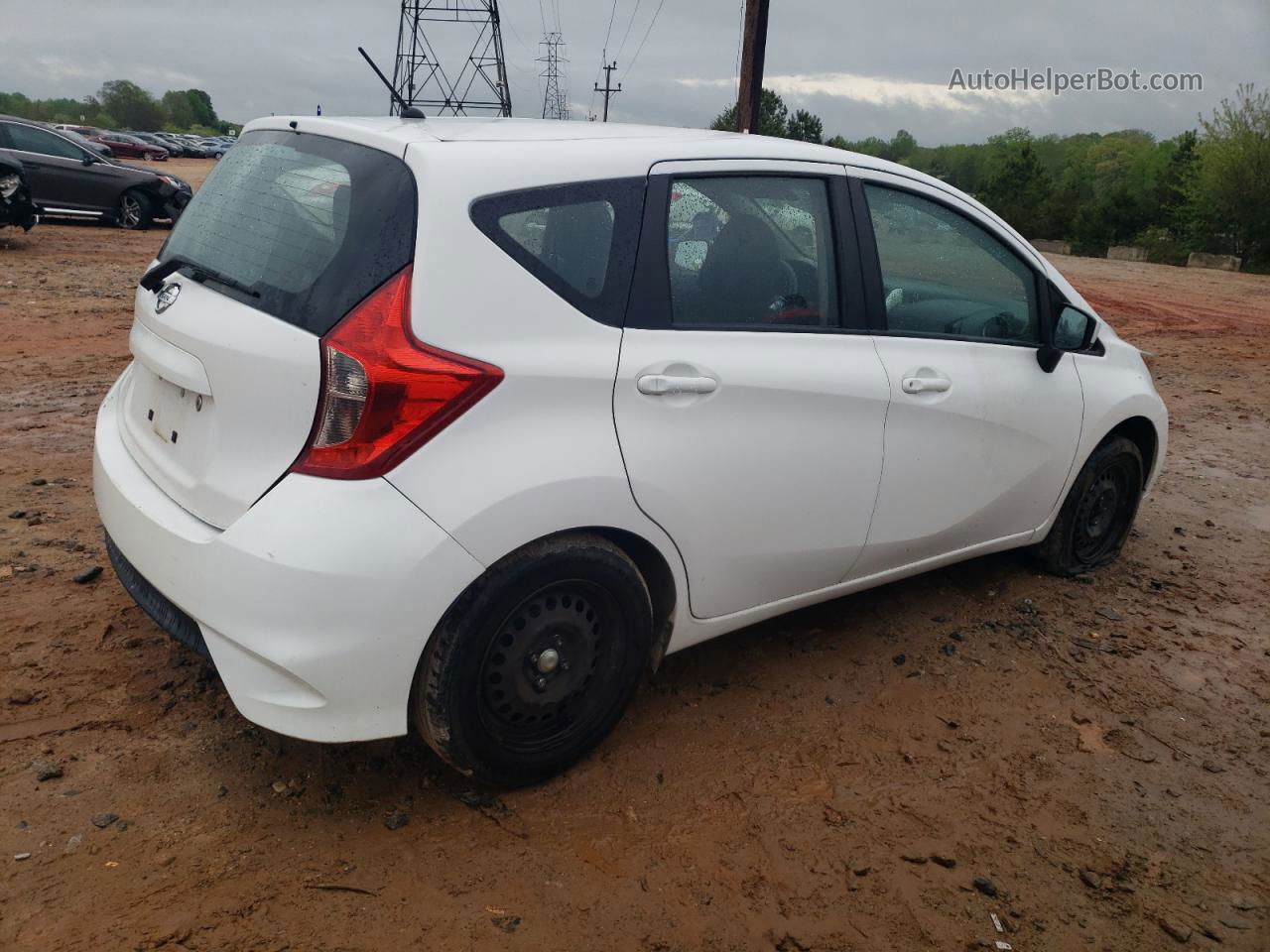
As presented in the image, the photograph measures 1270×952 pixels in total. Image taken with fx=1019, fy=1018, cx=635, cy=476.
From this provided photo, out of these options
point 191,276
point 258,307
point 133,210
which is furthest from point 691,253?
point 133,210

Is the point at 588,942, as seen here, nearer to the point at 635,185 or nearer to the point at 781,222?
the point at 635,185

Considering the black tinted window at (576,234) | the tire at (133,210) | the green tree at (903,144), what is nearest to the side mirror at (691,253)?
the black tinted window at (576,234)

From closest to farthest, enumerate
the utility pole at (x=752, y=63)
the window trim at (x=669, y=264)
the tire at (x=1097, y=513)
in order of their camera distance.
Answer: the window trim at (x=669, y=264)
the tire at (x=1097, y=513)
the utility pole at (x=752, y=63)

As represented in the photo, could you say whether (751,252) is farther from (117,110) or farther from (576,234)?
(117,110)

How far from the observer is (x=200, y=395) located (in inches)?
103

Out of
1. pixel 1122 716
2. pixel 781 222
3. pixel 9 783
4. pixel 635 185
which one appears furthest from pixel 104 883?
pixel 1122 716

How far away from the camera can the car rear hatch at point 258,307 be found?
2.41m

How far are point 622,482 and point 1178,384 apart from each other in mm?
8707

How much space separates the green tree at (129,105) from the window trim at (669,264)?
381ft

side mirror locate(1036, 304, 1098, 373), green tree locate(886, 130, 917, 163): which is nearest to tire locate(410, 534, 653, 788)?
side mirror locate(1036, 304, 1098, 373)

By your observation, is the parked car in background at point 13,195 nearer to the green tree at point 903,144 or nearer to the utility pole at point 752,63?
the utility pole at point 752,63

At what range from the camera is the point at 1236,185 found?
38031 millimetres

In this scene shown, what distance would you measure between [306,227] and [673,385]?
1.04 m

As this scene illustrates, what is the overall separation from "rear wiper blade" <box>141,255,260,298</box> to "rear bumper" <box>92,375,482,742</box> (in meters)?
0.62
